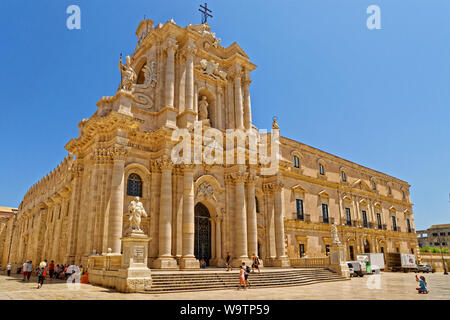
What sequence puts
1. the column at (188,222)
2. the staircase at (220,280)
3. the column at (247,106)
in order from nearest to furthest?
the staircase at (220,280) < the column at (188,222) < the column at (247,106)

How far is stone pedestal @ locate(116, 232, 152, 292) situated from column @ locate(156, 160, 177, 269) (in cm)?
563

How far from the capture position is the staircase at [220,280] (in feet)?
49.5

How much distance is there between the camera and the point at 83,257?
63.2 ft

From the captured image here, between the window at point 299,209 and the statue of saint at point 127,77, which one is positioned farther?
the window at point 299,209

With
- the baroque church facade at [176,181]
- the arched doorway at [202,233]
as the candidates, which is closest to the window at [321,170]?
the baroque church facade at [176,181]

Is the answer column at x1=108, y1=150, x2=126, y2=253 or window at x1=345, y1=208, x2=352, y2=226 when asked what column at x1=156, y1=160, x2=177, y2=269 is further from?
window at x1=345, y1=208, x2=352, y2=226

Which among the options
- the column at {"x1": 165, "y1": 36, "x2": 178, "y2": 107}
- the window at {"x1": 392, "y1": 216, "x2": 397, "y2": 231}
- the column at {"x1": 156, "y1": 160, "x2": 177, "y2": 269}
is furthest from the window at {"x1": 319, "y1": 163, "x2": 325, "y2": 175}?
the column at {"x1": 156, "y1": 160, "x2": 177, "y2": 269}

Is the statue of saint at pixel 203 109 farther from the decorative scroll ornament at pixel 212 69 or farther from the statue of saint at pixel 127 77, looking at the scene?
the statue of saint at pixel 127 77

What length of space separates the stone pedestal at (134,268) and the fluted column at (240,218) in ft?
33.4

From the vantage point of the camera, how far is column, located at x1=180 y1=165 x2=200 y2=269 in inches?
818

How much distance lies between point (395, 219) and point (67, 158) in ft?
133

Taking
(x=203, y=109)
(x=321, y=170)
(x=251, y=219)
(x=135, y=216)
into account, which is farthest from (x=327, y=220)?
(x=135, y=216)
